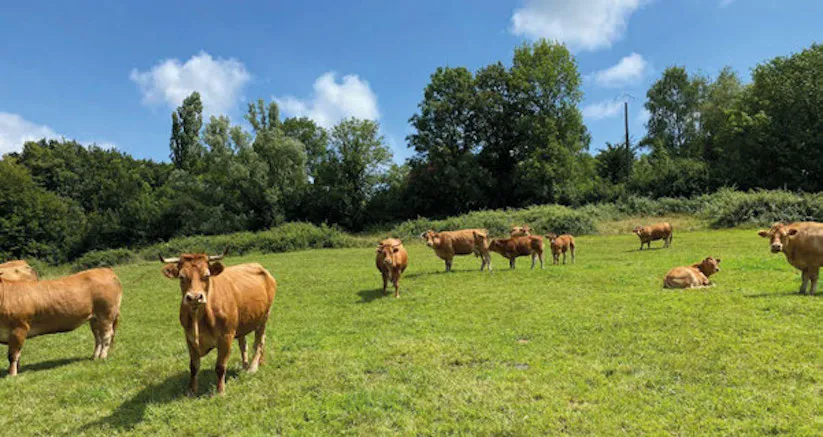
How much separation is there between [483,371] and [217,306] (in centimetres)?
396

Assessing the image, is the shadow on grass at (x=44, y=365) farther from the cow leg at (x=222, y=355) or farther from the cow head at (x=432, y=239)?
the cow head at (x=432, y=239)

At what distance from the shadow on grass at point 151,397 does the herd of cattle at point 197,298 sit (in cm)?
24

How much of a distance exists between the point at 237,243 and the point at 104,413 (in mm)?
34084

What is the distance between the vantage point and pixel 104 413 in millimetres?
5941

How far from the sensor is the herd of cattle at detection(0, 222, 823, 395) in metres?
5.84

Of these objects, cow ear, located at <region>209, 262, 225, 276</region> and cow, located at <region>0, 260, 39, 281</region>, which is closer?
cow ear, located at <region>209, 262, 225, 276</region>

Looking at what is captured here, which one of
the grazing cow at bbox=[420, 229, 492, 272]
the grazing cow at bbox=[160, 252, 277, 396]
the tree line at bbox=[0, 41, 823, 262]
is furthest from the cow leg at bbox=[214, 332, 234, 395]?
the tree line at bbox=[0, 41, 823, 262]

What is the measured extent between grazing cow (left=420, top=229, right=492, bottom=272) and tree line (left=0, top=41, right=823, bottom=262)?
33.9 m

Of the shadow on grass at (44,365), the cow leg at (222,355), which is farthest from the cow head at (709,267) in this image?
the shadow on grass at (44,365)

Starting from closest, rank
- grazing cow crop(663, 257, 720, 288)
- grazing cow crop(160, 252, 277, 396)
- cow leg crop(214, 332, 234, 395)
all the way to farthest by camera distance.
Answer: grazing cow crop(160, 252, 277, 396)
cow leg crop(214, 332, 234, 395)
grazing cow crop(663, 257, 720, 288)

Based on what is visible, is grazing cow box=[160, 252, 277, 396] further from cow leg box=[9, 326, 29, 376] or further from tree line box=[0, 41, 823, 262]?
tree line box=[0, 41, 823, 262]

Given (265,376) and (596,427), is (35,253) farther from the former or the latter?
(596,427)

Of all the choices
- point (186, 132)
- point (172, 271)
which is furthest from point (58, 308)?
point (186, 132)

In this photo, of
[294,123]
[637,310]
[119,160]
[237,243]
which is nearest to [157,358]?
[637,310]
